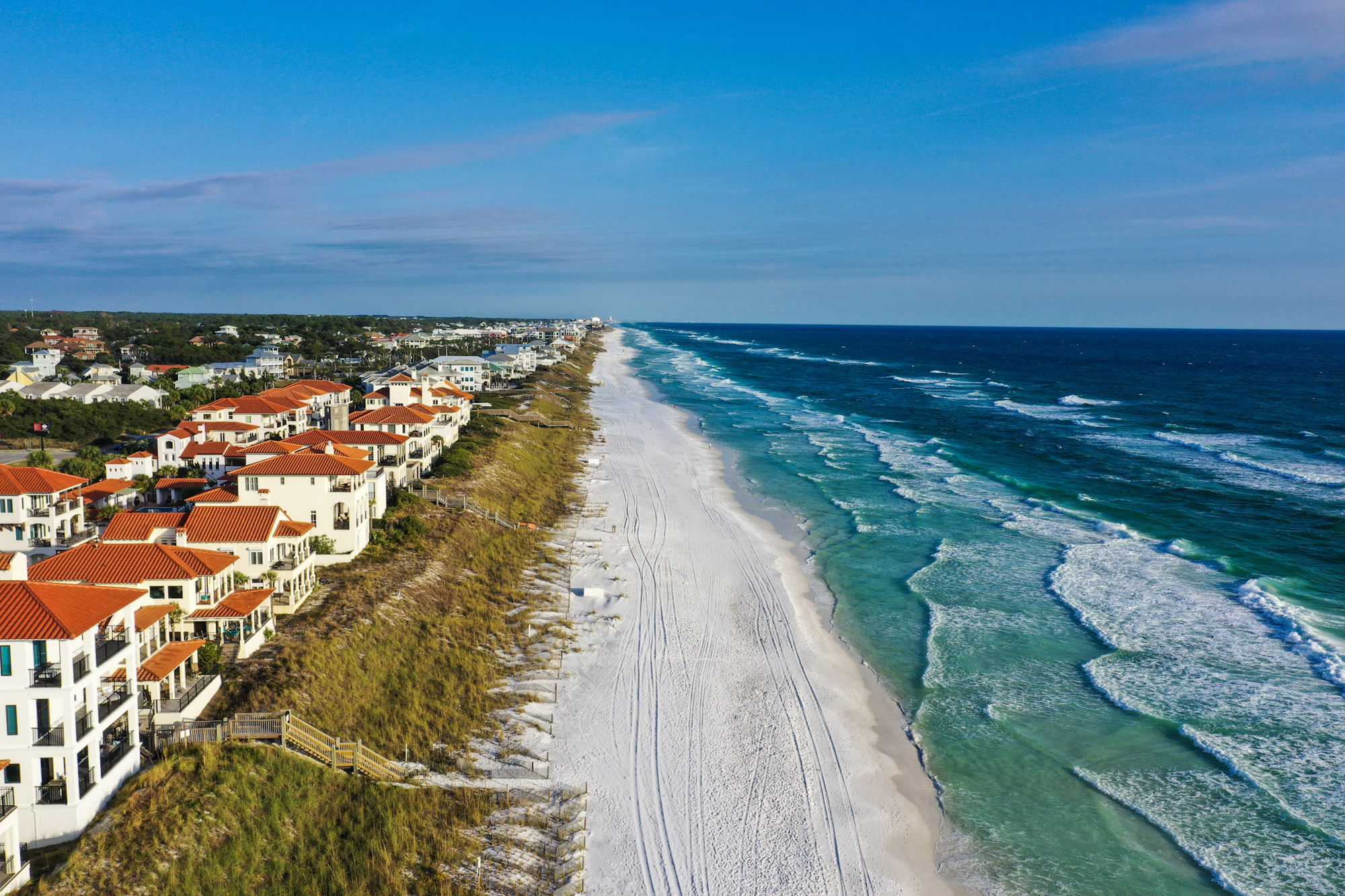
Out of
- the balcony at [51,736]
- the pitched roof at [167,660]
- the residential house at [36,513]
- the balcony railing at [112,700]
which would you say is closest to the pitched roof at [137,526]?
the residential house at [36,513]

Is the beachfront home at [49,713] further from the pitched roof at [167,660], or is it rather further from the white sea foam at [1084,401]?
the white sea foam at [1084,401]

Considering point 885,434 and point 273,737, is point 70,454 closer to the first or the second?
point 273,737

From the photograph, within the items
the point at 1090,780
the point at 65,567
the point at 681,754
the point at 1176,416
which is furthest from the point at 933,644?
the point at 1176,416

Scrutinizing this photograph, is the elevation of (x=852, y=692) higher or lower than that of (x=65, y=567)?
lower

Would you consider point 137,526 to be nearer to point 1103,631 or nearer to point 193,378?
point 1103,631

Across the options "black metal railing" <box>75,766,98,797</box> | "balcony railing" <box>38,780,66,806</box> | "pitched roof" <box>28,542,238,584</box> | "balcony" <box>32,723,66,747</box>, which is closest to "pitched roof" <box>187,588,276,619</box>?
"pitched roof" <box>28,542,238,584</box>

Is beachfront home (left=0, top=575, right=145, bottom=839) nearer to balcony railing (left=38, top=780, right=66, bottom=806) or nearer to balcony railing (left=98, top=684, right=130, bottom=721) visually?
balcony railing (left=38, top=780, right=66, bottom=806)
